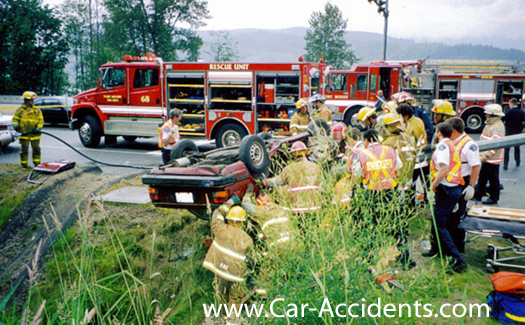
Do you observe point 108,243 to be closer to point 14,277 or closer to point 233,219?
point 14,277

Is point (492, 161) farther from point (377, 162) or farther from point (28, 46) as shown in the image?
point (28, 46)

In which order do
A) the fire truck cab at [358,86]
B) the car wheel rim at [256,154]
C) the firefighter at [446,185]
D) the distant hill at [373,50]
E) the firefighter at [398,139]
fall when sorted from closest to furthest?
the firefighter at [446,185], the firefighter at [398,139], the car wheel rim at [256,154], the fire truck cab at [358,86], the distant hill at [373,50]

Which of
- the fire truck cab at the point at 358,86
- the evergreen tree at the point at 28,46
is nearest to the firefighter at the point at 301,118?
the fire truck cab at the point at 358,86

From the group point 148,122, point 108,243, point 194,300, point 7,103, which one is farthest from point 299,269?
point 7,103

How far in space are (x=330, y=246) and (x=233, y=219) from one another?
1.95 metres

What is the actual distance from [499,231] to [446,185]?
73cm

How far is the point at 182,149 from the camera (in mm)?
6629

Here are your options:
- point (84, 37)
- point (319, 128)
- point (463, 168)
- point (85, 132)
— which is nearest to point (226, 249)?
point (319, 128)

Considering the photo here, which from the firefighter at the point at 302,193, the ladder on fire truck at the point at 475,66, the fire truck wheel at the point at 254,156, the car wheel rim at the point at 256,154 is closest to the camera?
the firefighter at the point at 302,193

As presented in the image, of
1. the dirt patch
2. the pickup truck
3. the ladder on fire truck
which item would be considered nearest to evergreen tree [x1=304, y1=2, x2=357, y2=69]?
the ladder on fire truck

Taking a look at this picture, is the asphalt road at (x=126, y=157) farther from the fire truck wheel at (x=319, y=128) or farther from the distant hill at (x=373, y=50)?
the distant hill at (x=373, y=50)

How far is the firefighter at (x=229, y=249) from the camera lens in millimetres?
4062

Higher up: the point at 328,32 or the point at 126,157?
the point at 328,32

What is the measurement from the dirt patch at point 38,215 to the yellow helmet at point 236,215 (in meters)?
2.53
